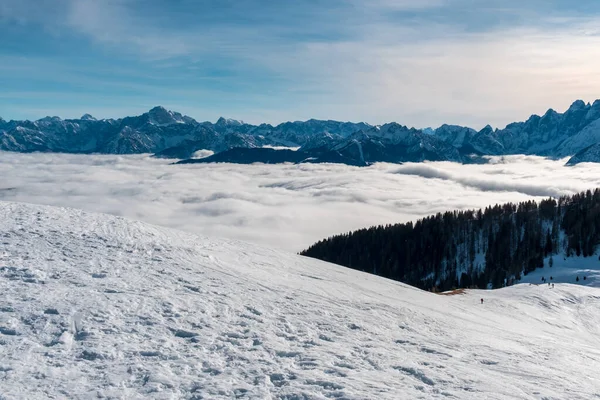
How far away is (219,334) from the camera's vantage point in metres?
17.0

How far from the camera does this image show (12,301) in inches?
655

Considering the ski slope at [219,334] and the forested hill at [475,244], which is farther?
the forested hill at [475,244]

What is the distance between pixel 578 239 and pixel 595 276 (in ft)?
119

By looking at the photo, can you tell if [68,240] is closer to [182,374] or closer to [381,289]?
[182,374]

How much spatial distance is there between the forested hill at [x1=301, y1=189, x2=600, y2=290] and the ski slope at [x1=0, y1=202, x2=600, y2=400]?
9445cm

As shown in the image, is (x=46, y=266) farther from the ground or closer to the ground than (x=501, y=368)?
farther from the ground

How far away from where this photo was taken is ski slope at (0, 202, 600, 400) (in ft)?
43.4

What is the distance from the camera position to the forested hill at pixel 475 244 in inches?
4626

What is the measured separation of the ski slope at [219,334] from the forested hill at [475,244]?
94.5 m

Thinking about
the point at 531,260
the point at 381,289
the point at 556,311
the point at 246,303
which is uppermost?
the point at 246,303

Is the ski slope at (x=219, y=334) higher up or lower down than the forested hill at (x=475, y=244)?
higher up

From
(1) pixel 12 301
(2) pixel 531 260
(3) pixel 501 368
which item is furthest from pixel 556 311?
(2) pixel 531 260

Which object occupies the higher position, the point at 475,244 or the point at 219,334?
the point at 219,334

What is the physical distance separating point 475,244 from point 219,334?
474 feet
